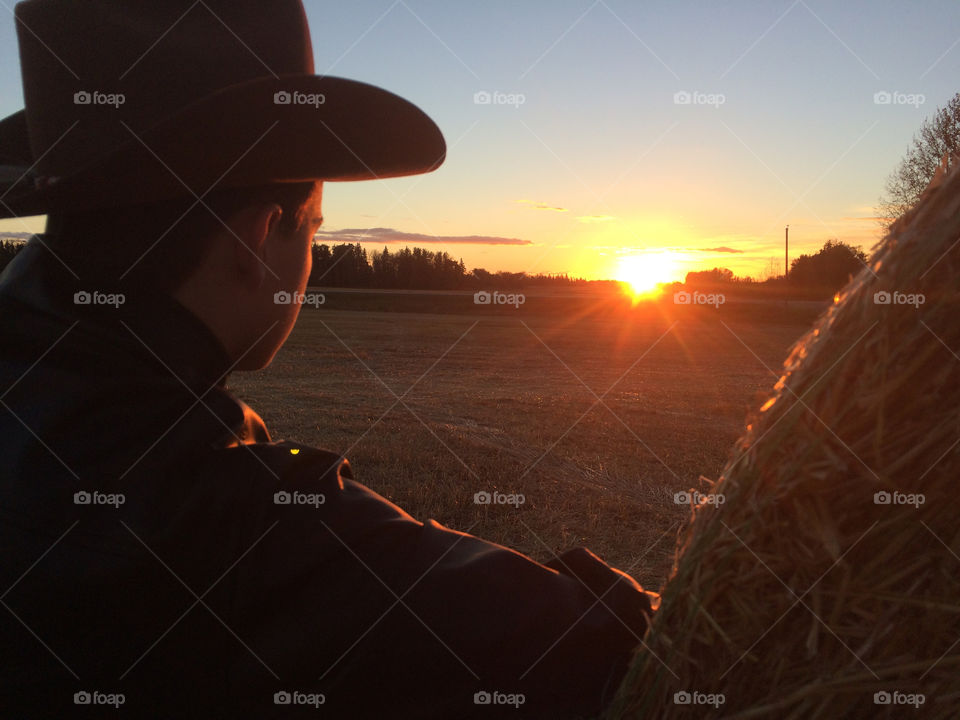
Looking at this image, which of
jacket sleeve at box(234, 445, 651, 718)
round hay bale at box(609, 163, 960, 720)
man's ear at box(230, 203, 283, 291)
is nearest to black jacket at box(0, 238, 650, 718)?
jacket sleeve at box(234, 445, 651, 718)

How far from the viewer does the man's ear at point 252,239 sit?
155cm

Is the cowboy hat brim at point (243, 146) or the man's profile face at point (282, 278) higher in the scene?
the cowboy hat brim at point (243, 146)

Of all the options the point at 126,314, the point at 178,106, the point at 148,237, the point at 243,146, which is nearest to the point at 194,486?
the point at 126,314

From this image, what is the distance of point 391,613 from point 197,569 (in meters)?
0.38

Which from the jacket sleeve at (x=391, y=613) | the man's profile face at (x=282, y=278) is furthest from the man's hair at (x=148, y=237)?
the jacket sleeve at (x=391, y=613)

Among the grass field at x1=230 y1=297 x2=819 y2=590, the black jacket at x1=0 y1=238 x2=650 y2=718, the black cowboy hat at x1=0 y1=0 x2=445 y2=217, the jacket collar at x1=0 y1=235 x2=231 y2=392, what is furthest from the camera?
the grass field at x1=230 y1=297 x2=819 y2=590

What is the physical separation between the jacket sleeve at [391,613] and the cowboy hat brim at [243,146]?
65 centimetres

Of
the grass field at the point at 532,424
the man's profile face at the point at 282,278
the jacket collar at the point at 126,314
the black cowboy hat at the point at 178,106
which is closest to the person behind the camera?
the jacket collar at the point at 126,314

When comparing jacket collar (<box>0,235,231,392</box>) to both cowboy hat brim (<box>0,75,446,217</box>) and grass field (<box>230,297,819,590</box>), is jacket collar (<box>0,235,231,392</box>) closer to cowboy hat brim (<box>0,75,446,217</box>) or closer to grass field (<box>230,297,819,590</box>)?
cowboy hat brim (<box>0,75,446,217</box>)

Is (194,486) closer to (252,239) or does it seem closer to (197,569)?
(197,569)

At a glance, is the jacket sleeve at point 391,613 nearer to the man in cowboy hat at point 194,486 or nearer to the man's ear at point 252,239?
the man in cowboy hat at point 194,486

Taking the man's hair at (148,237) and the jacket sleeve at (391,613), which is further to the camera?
the man's hair at (148,237)

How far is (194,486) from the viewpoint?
128cm

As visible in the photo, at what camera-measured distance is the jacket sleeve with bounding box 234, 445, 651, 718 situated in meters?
1.32
